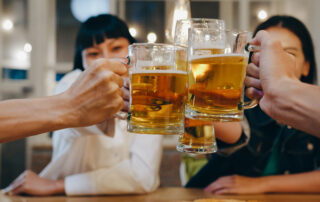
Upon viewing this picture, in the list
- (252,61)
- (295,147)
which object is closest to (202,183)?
(295,147)

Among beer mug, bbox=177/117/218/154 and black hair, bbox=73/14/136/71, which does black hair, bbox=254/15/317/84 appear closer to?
black hair, bbox=73/14/136/71

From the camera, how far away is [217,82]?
2.30 feet

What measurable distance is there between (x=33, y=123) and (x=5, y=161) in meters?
2.45

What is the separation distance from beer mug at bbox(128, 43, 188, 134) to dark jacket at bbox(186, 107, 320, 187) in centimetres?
84

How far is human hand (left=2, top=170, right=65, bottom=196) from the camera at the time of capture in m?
1.31

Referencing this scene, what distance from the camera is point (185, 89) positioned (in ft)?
2.40

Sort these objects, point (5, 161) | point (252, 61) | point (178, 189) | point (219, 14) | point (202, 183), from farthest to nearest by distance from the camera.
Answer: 1. point (219, 14)
2. point (5, 161)
3. point (202, 183)
4. point (178, 189)
5. point (252, 61)

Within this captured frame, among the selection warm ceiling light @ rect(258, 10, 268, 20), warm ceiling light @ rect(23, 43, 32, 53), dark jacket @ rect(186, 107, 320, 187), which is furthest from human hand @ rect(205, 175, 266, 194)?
warm ceiling light @ rect(23, 43, 32, 53)

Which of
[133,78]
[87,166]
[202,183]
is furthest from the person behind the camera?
[87,166]

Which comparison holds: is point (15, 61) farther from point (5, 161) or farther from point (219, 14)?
point (219, 14)

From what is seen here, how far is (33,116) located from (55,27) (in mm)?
2489

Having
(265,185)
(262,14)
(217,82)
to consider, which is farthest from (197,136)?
(262,14)

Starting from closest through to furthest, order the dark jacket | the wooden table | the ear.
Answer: the wooden table
the dark jacket
the ear

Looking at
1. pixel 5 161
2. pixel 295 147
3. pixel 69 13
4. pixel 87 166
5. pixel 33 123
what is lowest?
pixel 5 161
